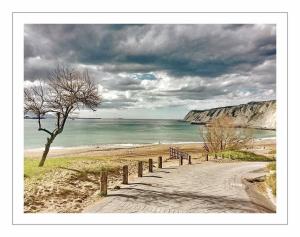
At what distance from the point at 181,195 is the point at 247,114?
2349 millimetres

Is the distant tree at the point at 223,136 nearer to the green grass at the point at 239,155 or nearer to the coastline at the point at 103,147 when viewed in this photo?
the green grass at the point at 239,155

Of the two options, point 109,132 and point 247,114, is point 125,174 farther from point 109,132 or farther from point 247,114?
point 247,114

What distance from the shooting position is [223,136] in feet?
35.6

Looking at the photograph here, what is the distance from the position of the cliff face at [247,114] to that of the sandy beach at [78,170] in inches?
16.4

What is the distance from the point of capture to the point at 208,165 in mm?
11508

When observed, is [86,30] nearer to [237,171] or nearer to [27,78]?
[27,78]

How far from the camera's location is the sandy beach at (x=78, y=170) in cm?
786

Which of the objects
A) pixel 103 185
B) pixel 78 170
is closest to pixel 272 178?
pixel 103 185

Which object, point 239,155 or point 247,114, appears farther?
point 239,155
